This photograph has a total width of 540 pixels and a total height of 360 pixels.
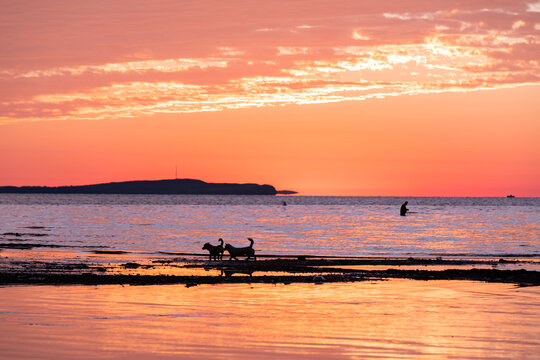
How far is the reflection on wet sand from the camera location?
13602 mm

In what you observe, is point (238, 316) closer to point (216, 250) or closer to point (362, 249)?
point (216, 250)

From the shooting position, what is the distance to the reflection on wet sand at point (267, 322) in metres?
13.6

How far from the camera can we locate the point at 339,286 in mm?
24688

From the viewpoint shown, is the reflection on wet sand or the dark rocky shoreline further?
the dark rocky shoreline

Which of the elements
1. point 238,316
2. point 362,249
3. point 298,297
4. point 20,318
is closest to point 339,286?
point 298,297

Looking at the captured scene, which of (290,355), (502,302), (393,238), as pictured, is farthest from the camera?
(393,238)

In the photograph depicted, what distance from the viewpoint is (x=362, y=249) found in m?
48.6

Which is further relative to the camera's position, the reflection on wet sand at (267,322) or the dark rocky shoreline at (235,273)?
the dark rocky shoreline at (235,273)

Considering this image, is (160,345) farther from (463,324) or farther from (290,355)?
(463,324)

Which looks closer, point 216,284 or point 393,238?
point 216,284

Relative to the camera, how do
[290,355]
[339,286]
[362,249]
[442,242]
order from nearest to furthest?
[290,355]
[339,286]
[362,249]
[442,242]

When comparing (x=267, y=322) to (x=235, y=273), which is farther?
(x=235, y=273)

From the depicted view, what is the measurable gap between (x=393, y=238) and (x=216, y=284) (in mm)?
37787

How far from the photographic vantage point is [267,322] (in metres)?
16.7
